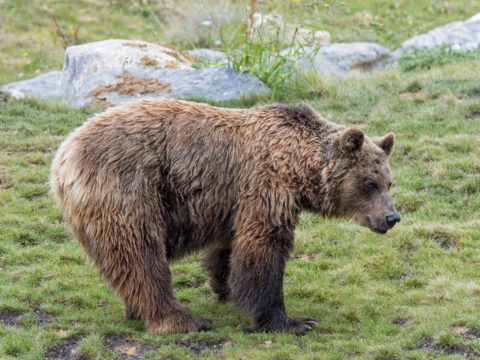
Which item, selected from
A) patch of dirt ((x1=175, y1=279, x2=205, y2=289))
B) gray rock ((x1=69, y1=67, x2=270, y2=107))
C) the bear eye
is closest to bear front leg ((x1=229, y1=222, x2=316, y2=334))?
the bear eye

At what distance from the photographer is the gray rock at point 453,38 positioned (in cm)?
1550

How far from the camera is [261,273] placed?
611cm

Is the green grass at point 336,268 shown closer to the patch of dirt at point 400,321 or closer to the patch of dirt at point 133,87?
the patch of dirt at point 400,321

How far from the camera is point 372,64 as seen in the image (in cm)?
1541

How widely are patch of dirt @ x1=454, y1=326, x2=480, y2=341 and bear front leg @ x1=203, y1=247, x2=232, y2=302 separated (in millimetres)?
2345

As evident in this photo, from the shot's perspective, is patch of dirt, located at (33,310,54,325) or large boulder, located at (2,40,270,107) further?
large boulder, located at (2,40,270,107)

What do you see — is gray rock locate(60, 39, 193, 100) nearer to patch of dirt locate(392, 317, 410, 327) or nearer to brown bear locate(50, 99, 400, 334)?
brown bear locate(50, 99, 400, 334)

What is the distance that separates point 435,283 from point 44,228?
15.5 feet

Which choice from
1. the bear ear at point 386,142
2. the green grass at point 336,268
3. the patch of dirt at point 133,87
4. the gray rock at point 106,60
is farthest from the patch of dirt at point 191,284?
the gray rock at point 106,60

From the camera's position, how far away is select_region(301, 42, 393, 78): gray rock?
14797 millimetres

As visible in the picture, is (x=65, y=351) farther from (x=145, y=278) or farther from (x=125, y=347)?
(x=145, y=278)

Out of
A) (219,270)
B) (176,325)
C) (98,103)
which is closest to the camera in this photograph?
(176,325)

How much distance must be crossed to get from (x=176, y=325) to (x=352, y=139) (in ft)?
7.77

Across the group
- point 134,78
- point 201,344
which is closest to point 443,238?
point 201,344
